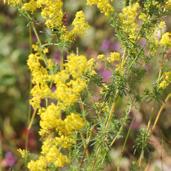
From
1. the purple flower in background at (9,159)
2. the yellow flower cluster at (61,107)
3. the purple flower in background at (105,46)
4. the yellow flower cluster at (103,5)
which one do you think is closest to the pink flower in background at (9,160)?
the purple flower in background at (9,159)

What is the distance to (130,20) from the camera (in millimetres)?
1990

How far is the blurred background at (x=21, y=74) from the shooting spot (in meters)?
3.78

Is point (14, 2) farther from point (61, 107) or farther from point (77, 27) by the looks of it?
point (61, 107)

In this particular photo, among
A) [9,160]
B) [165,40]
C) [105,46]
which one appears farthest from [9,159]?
[165,40]

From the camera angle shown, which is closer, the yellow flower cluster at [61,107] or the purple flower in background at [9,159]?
the yellow flower cluster at [61,107]

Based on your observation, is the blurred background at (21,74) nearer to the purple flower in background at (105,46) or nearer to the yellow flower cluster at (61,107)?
the purple flower in background at (105,46)

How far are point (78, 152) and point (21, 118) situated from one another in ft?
6.91

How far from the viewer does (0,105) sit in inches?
163

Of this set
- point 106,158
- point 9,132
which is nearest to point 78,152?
point 106,158

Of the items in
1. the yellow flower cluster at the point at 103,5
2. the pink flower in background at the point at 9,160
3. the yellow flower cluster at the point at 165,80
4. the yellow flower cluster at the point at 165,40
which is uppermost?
the yellow flower cluster at the point at 103,5

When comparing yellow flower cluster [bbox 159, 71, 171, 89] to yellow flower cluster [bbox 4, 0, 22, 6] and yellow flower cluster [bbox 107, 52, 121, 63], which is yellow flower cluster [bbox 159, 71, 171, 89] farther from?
yellow flower cluster [bbox 4, 0, 22, 6]

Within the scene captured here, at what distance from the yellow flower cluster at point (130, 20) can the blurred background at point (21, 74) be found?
155cm

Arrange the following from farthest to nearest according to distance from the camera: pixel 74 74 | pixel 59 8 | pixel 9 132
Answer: pixel 9 132, pixel 59 8, pixel 74 74

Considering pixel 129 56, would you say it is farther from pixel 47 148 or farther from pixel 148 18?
pixel 47 148
